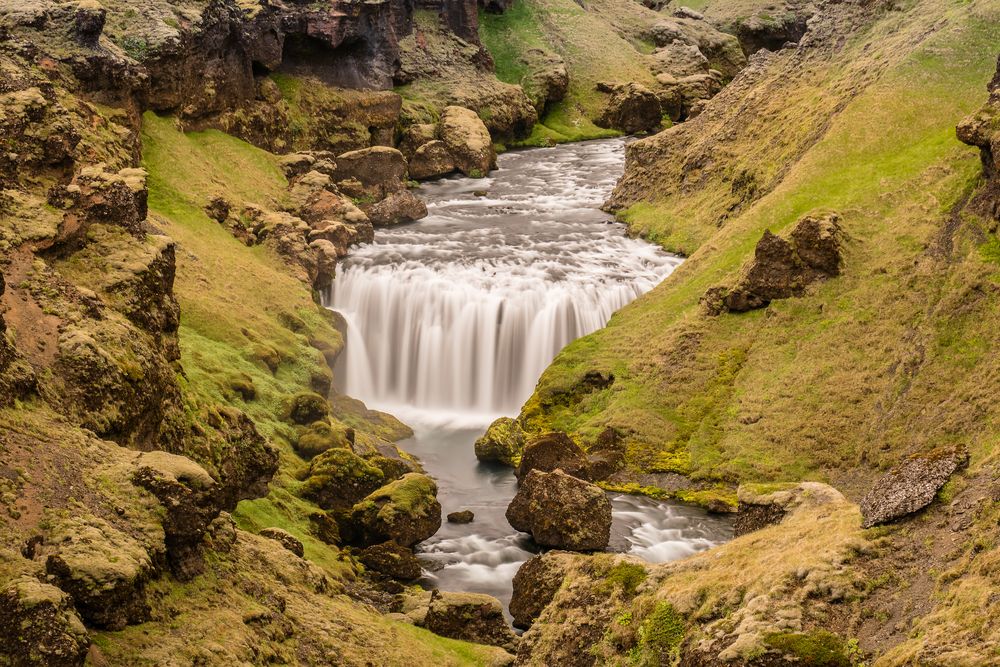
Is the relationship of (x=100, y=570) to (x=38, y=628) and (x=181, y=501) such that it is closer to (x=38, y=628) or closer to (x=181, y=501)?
(x=38, y=628)

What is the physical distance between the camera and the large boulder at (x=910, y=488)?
13.0 metres

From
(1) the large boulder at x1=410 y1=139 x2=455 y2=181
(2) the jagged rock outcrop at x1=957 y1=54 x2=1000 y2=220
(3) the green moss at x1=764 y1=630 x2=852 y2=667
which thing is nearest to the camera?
(3) the green moss at x1=764 y1=630 x2=852 y2=667

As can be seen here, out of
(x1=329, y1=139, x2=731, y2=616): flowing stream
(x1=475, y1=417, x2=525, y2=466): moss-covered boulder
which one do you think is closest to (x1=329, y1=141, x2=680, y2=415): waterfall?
Answer: (x1=329, y1=139, x2=731, y2=616): flowing stream

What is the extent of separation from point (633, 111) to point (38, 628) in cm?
7292

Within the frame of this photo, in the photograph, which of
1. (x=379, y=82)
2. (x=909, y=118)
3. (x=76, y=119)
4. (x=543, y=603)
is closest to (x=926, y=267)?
(x=909, y=118)

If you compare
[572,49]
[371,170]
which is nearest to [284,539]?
[371,170]

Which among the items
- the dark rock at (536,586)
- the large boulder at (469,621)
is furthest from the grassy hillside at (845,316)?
the large boulder at (469,621)

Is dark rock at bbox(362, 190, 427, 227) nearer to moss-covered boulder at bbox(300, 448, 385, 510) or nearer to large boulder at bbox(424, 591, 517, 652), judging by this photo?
moss-covered boulder at bbox(300, 448, 385, 510)

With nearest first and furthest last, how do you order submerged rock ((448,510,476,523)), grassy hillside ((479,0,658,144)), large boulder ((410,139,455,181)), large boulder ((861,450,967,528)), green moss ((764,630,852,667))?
green moss ((764,630,852,667))
large boulder ((861,450,967,528))
submerged rock ((448,510,476,523))
large boulder ((410,139,455,181))
grassy hillside ((479,0,658,144))

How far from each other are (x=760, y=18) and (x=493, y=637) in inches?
3764

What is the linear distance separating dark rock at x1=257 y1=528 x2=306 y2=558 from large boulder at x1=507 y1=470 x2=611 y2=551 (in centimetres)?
757

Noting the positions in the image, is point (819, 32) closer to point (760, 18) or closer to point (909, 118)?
point (909, 118)

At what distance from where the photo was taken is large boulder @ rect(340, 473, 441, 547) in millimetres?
24156

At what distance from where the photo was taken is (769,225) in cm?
3722
